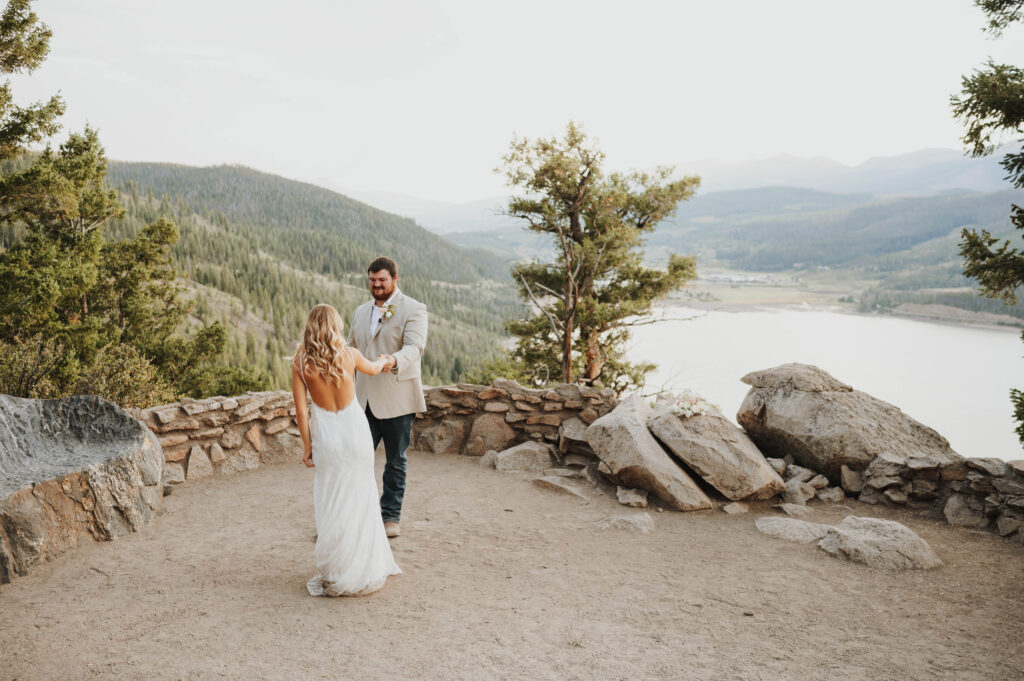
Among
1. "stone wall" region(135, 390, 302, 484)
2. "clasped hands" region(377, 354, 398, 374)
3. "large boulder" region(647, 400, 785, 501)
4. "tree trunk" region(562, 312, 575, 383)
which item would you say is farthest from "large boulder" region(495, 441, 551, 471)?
"tree trunk" region(562, 312, 575, 383)

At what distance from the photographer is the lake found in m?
26.5

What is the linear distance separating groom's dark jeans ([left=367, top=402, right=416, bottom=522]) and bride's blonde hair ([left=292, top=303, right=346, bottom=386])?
3.55 feet

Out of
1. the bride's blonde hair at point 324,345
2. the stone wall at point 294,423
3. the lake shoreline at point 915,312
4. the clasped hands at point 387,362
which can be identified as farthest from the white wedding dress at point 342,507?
the lake shoreline at point 915,312

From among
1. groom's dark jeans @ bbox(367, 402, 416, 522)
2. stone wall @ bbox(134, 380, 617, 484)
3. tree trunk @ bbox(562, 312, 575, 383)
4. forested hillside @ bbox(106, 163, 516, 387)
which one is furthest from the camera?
forested hillside @ bbox(106, 163, 516, 387)

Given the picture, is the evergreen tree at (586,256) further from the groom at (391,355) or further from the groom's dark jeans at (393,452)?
the groom at (391,355)

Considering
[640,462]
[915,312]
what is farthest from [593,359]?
[915,312]

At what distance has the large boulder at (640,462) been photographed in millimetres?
6484

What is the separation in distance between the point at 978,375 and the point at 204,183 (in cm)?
10785

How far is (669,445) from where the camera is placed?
695cm

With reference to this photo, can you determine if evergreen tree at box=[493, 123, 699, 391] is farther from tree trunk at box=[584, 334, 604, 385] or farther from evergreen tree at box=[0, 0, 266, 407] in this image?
evergreen tree at box=[0, 0, 266, 407]

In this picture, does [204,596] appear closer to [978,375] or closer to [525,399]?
[525,399]

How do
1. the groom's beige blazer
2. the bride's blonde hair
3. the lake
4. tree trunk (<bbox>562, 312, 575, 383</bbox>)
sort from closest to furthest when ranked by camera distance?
the bride's blonde hair → the groom's beige blazer → tree trunk (<bbox>562, 312, 575, 383</bbox>) → the lake

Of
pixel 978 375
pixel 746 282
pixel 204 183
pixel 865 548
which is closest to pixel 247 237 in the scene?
pixel 204 183

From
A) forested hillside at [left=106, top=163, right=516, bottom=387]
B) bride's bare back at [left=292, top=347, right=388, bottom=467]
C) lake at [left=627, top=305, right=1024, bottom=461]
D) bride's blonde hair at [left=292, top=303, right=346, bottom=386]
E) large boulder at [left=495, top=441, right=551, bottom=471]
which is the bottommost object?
lake at [left=627, top=305, right=1024, bottom=461]
